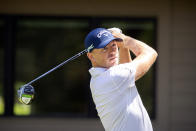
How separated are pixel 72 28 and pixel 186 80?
2.04 m

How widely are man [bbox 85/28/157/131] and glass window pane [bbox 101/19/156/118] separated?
3.63 m

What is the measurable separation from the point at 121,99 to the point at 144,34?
13.2 feet

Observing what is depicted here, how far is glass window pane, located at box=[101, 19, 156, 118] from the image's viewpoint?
607 centimetres

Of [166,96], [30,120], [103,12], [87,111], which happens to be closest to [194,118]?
[166,96]

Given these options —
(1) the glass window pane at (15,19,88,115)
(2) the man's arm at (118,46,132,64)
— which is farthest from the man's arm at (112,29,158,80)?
(1) the glass window pane at (15,19,88,115)

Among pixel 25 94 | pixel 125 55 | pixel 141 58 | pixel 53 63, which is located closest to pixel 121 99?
pixel 141 58

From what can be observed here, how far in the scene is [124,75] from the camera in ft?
7.41

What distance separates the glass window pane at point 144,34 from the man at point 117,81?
3.63 metres

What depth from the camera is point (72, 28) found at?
6.25 m

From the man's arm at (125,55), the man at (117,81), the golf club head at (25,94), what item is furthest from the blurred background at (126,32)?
the man at (117,81)

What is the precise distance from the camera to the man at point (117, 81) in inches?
90.0

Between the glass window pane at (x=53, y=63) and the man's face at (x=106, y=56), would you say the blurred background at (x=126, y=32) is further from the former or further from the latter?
the man's face at (x=106, y=56)

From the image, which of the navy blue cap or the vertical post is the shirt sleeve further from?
the vertical post

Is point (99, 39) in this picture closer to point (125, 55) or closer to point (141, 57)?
point (141, 57)
